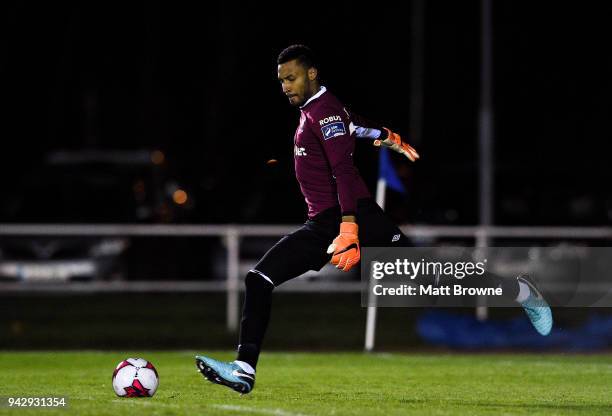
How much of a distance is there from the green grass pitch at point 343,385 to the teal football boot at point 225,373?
6.5 inches

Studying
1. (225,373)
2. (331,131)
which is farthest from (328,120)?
(225,373)

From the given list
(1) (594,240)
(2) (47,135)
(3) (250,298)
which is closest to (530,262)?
(1) (594,240)

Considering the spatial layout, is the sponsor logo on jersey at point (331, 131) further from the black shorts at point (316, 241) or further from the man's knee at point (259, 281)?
the man's knee at point (259, 281)

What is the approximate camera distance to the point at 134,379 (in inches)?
433

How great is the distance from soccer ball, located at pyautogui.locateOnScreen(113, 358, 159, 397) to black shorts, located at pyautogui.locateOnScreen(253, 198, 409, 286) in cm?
115

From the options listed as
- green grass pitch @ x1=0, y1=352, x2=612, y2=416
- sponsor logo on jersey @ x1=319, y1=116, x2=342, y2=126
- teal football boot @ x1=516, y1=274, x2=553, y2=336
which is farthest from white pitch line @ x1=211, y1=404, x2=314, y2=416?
teal football boot @ x1=516, y1=274, x2=553, y2=336

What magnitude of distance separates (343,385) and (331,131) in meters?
2.91

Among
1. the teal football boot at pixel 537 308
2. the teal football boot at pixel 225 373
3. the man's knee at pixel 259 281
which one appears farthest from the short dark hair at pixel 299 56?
the teal football boot at pixel 537 308

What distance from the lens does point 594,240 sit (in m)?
20.4

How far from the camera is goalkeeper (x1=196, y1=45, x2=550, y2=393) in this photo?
1053 cm

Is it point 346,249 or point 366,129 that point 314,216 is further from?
point 366,129

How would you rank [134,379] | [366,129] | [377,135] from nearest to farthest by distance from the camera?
1. [134,379]
2. [366,129]
3. [377,135]

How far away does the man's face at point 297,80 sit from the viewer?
35.3ft

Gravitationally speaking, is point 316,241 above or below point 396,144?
below
